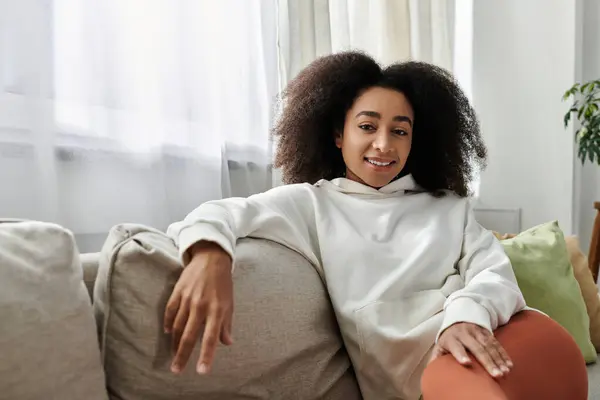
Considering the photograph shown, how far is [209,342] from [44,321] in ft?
0.69

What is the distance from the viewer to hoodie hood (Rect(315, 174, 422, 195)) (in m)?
1.50

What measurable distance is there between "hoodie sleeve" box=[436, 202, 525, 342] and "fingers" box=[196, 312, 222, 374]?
0.39 metres

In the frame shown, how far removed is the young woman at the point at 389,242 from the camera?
1.00 metres

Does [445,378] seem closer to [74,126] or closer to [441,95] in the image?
[441,95]

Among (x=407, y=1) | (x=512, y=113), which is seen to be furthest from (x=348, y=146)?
(x=512, y=113)

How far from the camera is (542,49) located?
3186 mm

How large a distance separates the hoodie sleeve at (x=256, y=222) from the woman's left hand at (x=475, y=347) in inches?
12.2

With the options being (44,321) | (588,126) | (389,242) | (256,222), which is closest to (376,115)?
(389,242)

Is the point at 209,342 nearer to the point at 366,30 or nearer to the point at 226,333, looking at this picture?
the point at 226,333

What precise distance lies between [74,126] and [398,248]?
2.38ft

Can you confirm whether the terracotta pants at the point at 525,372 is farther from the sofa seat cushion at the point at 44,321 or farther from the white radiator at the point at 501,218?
the white radiator at the point at 501,218

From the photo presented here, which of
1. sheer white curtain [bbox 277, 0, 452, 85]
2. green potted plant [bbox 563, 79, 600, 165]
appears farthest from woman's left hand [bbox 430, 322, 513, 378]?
green potted plant [bbox 563, 79, 600, 165]

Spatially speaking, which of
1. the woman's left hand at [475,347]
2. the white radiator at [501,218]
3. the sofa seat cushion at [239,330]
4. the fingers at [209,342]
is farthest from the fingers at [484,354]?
the white radiator at [501,218]

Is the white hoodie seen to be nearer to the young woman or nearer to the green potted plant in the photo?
the young woman
